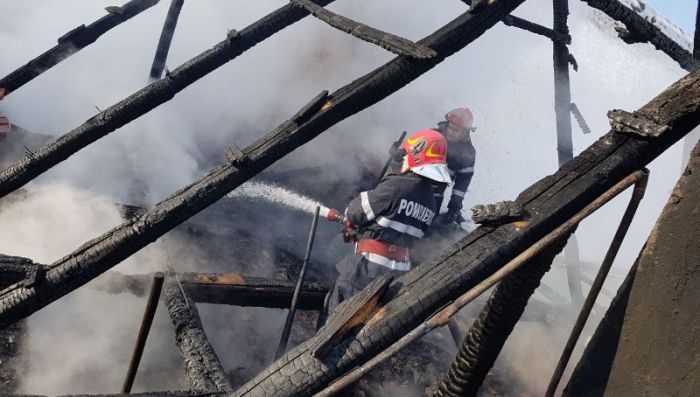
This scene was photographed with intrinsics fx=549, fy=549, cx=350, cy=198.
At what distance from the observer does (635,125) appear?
1.98m

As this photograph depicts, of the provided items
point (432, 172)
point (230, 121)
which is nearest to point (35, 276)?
point (432, 172)

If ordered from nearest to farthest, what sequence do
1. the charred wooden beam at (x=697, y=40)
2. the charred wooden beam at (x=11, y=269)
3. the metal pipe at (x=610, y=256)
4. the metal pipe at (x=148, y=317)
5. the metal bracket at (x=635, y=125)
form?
1. the metal bracket at (x=635, y=125)
2. the metal pipe at (x=610, y=256)
3. the metal pipe at (x=148, y=317)
4. the charred wooden beam at (x=11, y=269)
5. the charred wooden beam at (x=697, y=40)

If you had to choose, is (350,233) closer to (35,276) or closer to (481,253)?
(35,276)

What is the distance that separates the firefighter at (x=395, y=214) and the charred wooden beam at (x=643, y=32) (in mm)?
1807

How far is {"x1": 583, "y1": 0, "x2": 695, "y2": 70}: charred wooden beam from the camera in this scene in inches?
185

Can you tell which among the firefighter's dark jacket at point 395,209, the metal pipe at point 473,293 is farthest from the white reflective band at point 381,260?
the metal pipe at point 473,293

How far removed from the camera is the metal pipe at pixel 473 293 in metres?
1.73

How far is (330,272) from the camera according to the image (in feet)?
22.1

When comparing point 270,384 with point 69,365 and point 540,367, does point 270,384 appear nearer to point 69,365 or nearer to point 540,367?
point 69,365

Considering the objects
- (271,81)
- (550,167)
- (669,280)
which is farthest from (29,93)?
(550,167)

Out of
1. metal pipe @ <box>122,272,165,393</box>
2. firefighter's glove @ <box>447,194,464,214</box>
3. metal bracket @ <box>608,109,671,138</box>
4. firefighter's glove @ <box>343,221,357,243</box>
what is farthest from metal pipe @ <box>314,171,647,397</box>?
firefighter's glove @ <box>447,194,464,214</box>

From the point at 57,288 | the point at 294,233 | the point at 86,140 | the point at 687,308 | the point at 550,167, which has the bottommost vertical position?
the point at 687,308

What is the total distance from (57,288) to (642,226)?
20.6 meters

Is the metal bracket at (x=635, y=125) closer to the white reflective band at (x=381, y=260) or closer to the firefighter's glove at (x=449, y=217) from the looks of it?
the white reflective band at (x=381, y=260)
